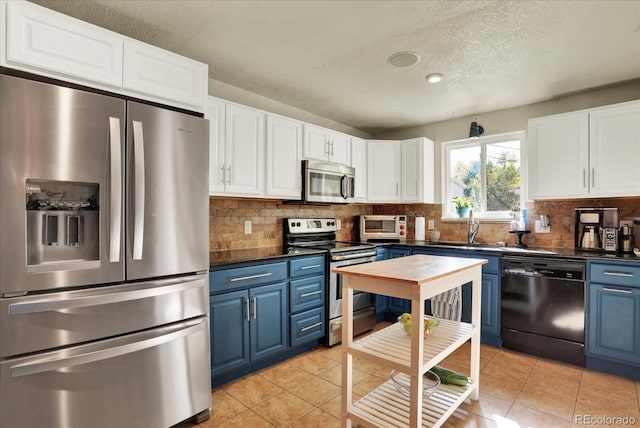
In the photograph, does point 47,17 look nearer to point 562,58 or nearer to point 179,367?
point 179,367

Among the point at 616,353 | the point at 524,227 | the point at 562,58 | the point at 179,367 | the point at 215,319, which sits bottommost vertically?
the point at 616,353

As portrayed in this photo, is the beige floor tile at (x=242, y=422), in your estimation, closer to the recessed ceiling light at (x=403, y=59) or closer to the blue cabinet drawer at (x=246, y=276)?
Answer: the blue cabinet drawer at (x=246, y=276)

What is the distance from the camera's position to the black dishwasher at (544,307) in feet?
9.07

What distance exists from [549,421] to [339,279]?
1.81 m

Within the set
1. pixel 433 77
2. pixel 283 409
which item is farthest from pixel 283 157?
pixel 283 409

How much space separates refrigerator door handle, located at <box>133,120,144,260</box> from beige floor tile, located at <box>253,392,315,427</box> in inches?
48.8

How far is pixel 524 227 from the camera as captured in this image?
3.51m

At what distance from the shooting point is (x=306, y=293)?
2977 mm

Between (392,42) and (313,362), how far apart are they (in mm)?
2550

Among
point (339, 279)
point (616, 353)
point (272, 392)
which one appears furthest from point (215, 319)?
point (616, 353)

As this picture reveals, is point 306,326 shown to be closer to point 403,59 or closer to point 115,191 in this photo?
point 115,191

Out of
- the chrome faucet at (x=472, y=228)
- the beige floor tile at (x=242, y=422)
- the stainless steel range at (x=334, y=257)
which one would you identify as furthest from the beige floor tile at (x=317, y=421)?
the chrome faucet at (x=472, y=228)

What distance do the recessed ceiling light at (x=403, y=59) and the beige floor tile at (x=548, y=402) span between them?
2506 millimetres

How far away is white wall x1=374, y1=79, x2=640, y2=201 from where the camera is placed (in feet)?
10.2
